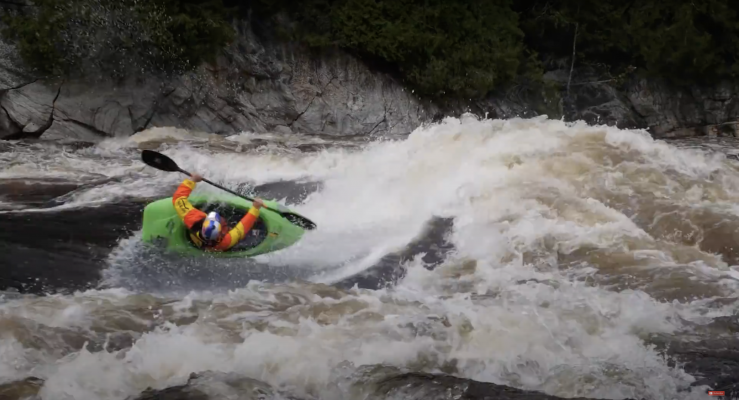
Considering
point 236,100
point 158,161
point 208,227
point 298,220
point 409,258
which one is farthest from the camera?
point 236,100

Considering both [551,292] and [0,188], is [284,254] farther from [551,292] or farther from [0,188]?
[0,188]

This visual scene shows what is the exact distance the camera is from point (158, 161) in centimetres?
593

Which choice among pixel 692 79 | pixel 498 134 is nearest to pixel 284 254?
pixel 498 134

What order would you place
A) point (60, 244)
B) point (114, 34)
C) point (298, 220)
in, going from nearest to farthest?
point (60, 244) → point (298, 220) → point (114, 34)

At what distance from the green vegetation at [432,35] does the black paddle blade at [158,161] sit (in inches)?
174

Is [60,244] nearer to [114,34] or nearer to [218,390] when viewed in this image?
[218,390]

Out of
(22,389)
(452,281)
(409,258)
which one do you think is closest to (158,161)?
(409,258)

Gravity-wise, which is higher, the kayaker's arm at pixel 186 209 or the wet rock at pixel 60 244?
the kayaker's arm at pixel 186 209

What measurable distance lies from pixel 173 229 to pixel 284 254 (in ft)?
2.86

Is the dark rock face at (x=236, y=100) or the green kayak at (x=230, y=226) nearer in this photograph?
the green kayak at (x=230, y=226)

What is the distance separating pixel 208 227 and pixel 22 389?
1957 millimetres

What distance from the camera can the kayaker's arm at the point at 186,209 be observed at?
16.2ft

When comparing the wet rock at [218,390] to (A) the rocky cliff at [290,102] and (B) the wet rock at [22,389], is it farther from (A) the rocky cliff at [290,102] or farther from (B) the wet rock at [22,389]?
(A) the rocky cliff at [290,102]

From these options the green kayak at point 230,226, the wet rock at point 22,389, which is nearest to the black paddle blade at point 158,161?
the green kayak at point 230,226
